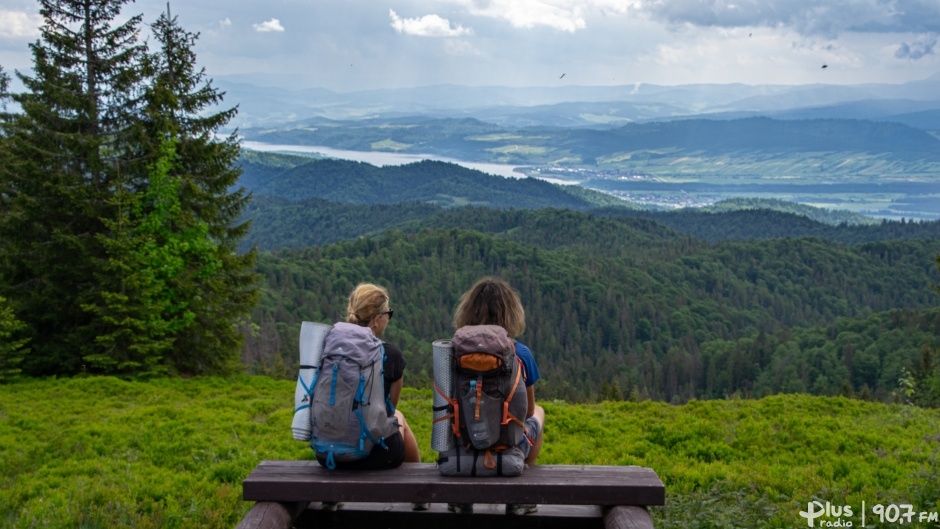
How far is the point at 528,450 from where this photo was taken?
6.09 meters

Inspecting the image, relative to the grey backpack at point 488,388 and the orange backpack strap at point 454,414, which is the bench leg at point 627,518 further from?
the orange backpack strap at point 454,414

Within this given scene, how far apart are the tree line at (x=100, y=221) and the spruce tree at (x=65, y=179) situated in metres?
0.03

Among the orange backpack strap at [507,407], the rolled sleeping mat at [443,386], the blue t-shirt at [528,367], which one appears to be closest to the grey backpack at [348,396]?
the rolled sleeping mat at [443,386]

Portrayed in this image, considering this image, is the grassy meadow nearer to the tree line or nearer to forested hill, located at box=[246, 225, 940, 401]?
the tree line

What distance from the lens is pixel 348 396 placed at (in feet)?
17.5

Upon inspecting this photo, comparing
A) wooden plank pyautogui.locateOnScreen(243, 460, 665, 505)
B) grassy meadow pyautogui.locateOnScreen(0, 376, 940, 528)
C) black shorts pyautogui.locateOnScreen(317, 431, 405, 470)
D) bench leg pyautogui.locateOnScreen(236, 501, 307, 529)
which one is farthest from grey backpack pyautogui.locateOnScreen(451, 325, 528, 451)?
grassy meadow pyautogui.locateOnScreen(0, 376, 940, 528)

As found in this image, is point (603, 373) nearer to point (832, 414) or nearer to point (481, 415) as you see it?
point (832, 414)

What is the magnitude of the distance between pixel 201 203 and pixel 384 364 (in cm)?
1803

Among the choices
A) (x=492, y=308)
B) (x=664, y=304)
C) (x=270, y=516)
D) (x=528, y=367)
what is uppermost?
(x=492, y=308)

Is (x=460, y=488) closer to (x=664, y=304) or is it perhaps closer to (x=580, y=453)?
(x=580, y=453)

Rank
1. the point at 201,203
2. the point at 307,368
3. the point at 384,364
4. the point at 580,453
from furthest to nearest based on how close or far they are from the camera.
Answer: the point at 201,203 → the point at 580,453 → the point at 384,364 → the point at 307,368

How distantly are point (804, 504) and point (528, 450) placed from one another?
8.81 ft

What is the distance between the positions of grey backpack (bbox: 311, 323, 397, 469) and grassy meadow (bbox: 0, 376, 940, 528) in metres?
1.98

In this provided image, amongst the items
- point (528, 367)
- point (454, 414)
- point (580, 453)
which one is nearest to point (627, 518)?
A: point (528, 367)
